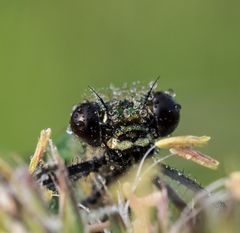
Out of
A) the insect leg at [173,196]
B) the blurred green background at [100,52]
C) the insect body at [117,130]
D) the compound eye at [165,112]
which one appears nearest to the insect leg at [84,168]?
the insect body at [117,130]

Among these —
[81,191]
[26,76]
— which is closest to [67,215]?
[81,191]

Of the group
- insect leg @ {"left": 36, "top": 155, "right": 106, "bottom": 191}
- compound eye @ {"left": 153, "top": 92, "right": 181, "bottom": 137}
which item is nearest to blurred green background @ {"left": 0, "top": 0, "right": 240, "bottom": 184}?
compound eye @ {"left": 153, "top": 92, "right": 181, "bottom": 137}

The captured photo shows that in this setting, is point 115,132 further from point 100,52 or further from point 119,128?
point 100,52

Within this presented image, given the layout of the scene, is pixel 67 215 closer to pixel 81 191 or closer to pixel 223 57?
pixel 81 191

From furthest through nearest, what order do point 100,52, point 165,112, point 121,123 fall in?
point 100,52 < point 165,112 < point 121,123

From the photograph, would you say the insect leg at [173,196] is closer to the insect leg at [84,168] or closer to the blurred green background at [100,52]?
the insect leg at [84,168]

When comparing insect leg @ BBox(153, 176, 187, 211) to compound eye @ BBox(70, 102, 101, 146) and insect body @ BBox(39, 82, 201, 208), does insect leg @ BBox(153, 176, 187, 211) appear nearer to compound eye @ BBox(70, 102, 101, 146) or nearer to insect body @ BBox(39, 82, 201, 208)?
insect body @ BBox(39, 82, 201, 208)

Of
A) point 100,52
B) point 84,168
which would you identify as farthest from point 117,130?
point 100,52
